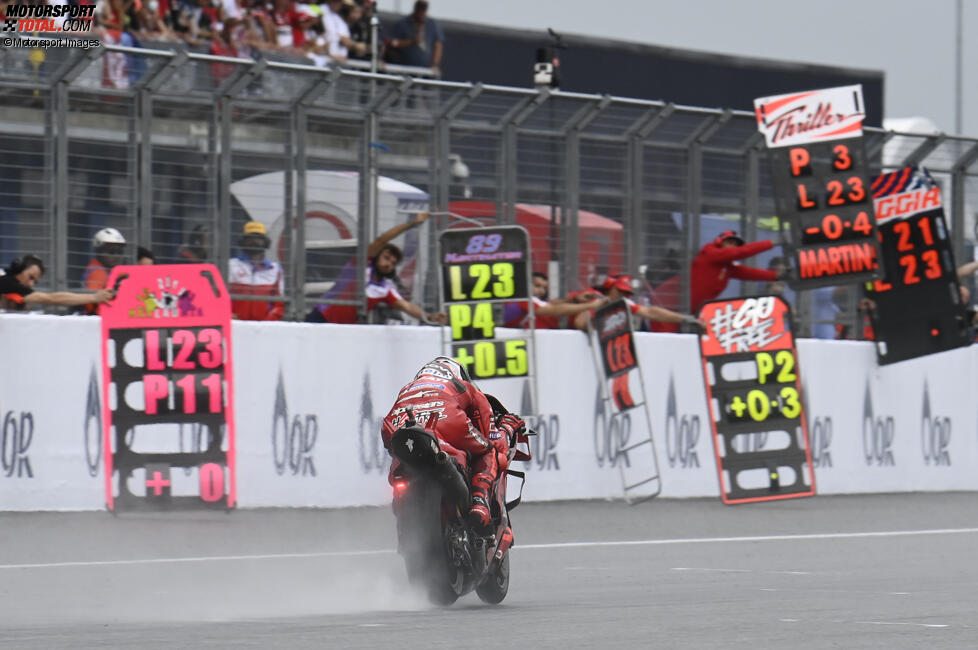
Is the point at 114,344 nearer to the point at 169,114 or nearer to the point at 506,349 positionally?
the point at 169,114

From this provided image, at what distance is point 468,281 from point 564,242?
1352 mm

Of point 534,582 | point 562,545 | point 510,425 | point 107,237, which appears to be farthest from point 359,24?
point 510,425

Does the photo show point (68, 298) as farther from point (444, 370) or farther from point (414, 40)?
point (414, 40)

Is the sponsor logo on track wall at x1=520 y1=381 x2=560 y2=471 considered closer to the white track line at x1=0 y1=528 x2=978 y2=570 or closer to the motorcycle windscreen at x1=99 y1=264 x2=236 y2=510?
the white track line at x1=0 y1=528 x2=978 y2=570

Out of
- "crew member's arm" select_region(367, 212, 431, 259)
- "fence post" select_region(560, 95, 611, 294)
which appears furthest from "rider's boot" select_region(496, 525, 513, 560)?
"fence post" select_region(560, 95, 611, 294)

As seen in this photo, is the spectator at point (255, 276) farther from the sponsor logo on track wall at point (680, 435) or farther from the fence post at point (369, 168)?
the sponsor logo on track wall at point (680, 435)

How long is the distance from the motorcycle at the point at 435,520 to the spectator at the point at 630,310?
24.5ft

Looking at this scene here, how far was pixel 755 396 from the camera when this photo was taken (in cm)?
1697

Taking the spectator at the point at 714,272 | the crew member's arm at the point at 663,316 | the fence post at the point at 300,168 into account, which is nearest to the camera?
the fence post at the point at 300,168

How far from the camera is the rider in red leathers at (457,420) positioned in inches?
354

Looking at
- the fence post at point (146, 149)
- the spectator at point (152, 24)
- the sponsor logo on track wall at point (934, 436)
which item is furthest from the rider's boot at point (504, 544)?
the sponsor logo on track wall at point (934, 436)

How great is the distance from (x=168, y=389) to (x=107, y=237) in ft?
4.25

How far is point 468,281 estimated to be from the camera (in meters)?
16.0

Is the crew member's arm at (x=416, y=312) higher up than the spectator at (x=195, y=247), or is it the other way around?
the spectator at (x=195, y=247)
